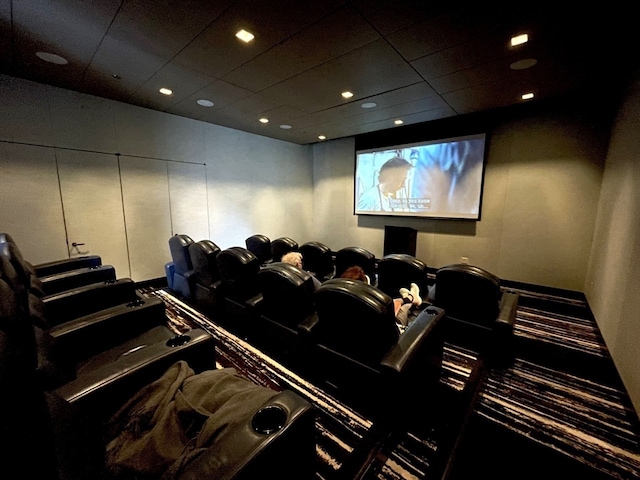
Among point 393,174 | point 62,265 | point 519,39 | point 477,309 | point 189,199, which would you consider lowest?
point 477,309

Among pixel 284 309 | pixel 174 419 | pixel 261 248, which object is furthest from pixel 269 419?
pixel 261 248

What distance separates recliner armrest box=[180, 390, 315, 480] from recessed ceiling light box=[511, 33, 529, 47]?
327 cm

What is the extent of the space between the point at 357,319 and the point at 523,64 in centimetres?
332

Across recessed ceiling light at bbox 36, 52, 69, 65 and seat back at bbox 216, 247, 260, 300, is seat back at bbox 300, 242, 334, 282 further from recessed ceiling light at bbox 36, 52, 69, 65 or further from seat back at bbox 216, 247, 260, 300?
recessed ceiling light at bbox 36, 52, 69, 65

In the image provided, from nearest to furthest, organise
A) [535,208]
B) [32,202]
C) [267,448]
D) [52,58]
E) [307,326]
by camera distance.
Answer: [267,448]
[307,326]
[52,58]
[32,202]
[535,208]

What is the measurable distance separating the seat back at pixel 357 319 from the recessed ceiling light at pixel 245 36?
2294 mm

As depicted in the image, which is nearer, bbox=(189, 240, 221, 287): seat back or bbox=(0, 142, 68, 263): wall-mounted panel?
bbox=(189, 240, 221, 287): seat back

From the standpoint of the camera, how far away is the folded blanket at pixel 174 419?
763 mm

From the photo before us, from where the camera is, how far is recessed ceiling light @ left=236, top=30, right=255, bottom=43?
7.14 feet

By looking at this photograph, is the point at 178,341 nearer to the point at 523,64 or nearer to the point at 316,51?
the point at 316,51

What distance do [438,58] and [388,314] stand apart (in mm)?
2738

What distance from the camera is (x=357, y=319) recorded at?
4.74 feet

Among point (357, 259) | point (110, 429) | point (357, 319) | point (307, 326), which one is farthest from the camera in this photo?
point (357, 259)

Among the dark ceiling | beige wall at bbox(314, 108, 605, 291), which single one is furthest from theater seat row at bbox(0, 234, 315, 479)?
beige wall at bbox(314, 108, 605, 291)
